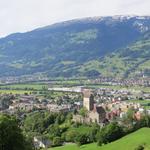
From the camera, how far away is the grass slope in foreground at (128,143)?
83175 mm

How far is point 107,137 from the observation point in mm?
94000

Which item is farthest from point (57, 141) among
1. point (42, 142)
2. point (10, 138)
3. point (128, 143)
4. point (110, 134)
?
point (10, 138)

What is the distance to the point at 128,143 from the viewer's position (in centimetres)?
8600

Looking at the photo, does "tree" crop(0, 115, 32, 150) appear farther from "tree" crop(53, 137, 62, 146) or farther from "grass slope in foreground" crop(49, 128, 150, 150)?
"tree" crop(53, 137, 62, 146)

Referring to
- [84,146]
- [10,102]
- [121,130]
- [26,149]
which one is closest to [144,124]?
[121,130]

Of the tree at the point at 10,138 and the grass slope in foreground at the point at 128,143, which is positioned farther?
the grass slope in foreground at the point at 128,143

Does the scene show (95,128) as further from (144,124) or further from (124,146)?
(124,146)

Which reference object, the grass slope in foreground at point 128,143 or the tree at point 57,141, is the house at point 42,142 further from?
the grass slope in foreground at point 128,143

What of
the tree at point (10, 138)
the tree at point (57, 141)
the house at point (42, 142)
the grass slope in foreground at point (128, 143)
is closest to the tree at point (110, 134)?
the grass slope in foreground at point (128, 143)

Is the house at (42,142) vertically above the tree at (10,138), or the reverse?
the tree at (10,138)

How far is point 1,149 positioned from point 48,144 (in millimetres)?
57797

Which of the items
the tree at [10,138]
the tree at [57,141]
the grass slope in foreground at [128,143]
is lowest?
the tree at [57,141]

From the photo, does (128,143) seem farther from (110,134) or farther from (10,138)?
(10,138)

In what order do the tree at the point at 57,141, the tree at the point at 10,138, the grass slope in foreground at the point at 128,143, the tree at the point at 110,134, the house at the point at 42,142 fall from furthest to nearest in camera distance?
the tree at the point at 57,141 → the house at the point at 42,142 → the tree at the point at 110,134 → the grass slope in foreground at the point at 128,143 → the tree at the point at 10,138
